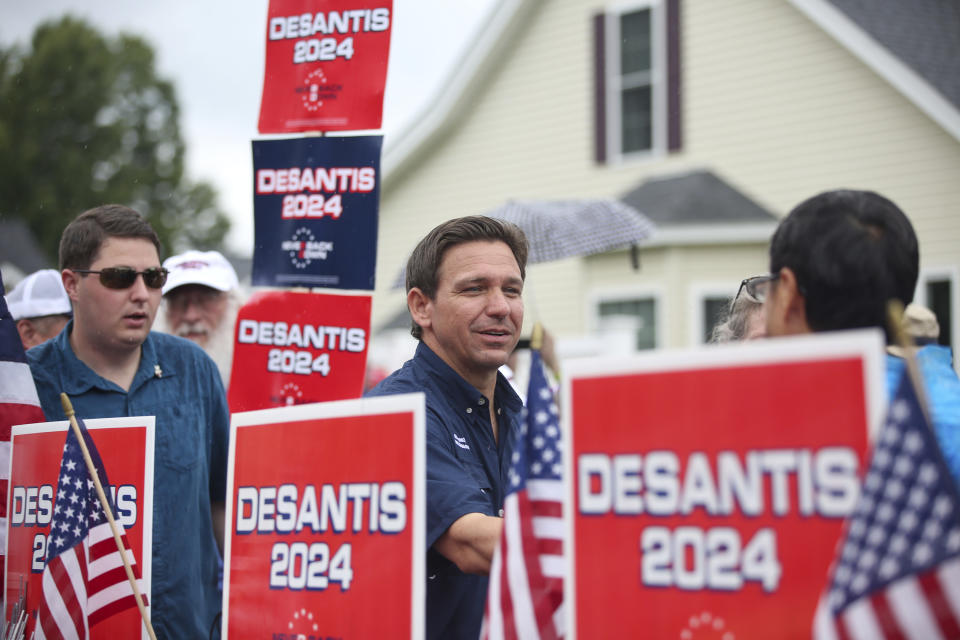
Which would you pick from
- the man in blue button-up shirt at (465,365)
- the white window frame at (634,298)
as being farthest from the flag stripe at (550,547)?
the white window frame at (634,298)

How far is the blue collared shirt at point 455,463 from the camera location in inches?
100

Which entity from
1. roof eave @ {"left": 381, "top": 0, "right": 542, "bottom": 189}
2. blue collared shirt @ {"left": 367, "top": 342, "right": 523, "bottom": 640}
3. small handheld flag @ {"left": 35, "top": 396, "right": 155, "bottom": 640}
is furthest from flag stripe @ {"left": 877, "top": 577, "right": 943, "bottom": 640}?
roof eave @ {"left": 381, "top": 0, "right": 542, "bottom": 189}

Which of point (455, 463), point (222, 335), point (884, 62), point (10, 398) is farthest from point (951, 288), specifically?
point (10, 398)

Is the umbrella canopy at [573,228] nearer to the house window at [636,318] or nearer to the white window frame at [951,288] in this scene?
the white window frame at [951,288]

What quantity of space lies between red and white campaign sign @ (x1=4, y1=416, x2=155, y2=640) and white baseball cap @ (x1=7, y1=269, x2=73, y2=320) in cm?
221

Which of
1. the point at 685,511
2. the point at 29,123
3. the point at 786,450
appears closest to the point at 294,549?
the point at 685,511

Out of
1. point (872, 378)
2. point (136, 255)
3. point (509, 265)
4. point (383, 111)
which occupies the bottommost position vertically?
point (872, 378)

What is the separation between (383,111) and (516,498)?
2.28 m

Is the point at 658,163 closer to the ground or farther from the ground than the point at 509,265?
farther from the ground

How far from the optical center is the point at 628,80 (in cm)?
1404

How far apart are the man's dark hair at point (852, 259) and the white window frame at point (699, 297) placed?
35.5 feet

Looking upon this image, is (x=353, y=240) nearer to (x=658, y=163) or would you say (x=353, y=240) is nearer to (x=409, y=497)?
(x=409, y=497)

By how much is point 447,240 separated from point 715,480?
1488 mm

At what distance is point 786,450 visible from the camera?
5.58ft
